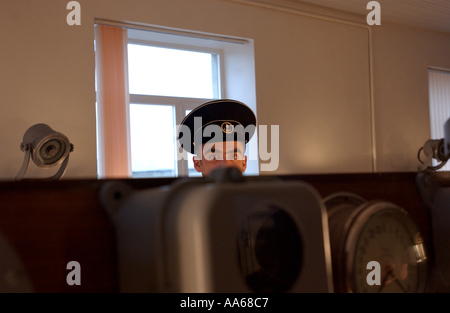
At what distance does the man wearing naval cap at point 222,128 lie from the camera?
3.26ft

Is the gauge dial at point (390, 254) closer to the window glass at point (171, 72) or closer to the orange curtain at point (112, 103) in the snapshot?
the orange curtain at point (112, 103)

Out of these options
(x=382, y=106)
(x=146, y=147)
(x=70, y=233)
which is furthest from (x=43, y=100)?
(x=382, y=106)

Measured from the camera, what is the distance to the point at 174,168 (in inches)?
171

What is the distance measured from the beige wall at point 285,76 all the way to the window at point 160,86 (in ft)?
0.55

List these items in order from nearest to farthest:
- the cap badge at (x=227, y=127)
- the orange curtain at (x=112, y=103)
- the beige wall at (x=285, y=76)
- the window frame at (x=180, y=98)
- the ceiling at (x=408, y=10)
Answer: the cap badge at (x=227, y=127)
the beige wall at (x=285, y=76)
the orange curtain at (x=112, y=103)
the window frame at (x=180, y=98)
the ceiling at (x=408, y=10)

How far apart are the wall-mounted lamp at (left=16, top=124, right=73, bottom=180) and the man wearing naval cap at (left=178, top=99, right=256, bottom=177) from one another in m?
Result: 1.50

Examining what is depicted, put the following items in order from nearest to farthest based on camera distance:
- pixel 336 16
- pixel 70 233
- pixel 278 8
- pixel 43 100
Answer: pixel 70 233
pixel 43 100
pixel 278 8
pixel 336 16

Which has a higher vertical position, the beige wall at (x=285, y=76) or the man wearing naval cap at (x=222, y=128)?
the beige wall at (x=285, y=76)

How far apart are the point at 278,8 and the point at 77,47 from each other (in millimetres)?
2273

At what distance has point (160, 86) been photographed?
173 inches

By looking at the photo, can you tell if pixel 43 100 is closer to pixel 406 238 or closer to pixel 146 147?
pixel 146 147

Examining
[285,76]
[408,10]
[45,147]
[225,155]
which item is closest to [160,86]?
[285,76]

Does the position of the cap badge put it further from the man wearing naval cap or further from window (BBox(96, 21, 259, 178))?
window (BBox(96, 21, 259, 178))

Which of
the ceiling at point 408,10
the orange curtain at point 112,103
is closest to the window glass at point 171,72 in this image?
the orange curtain at point 112,103
